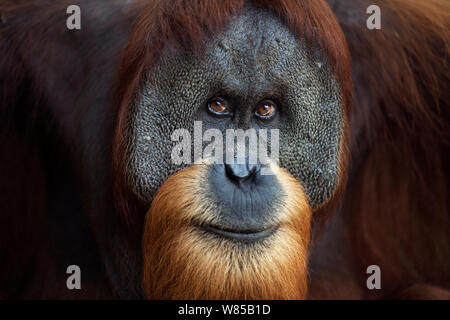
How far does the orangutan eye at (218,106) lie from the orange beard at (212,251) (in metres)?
0.20

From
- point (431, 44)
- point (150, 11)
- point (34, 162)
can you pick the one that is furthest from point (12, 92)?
point (431, 44)

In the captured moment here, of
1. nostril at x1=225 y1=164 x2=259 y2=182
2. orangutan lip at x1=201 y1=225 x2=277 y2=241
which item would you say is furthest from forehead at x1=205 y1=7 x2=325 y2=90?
orangutan lip at x1=201 y1=225 x2=277 y2=241

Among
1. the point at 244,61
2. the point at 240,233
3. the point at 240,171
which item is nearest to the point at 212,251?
the point at 240,233

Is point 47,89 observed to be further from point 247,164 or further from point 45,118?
point 247,164

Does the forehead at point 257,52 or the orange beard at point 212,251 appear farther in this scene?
the forehead at point 257,52

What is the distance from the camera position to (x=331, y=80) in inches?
83.9

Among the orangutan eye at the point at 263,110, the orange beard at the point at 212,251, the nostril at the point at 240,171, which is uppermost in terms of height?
the orangutan eye at the point at 263,110

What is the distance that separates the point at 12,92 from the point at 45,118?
0.54 feet

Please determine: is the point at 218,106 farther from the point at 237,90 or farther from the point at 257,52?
the point at 257,52

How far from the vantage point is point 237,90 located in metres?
2.00

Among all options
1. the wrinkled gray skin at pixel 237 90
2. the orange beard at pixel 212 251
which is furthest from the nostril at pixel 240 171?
the wrinkled gray skin at pixel 237 90

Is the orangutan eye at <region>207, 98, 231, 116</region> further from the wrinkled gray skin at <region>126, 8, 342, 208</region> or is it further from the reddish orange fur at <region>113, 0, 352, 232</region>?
the reddish orange fur at <region>113, 0, 352, 232</region>

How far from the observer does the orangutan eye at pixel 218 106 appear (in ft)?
6.66

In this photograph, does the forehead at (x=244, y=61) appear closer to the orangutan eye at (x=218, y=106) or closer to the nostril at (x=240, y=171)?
the orangutan eye at (x=218, y=106)
